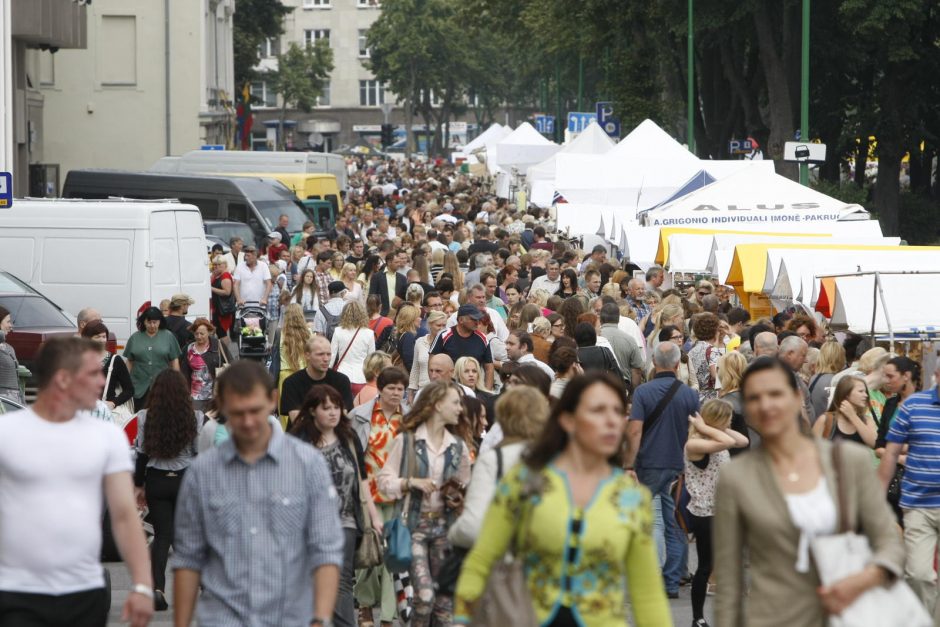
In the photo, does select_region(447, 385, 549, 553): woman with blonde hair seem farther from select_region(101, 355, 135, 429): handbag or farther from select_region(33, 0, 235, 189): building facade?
select_region(33, 0, 235, 189): building facade

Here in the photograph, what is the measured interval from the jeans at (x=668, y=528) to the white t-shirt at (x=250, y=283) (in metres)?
13.2

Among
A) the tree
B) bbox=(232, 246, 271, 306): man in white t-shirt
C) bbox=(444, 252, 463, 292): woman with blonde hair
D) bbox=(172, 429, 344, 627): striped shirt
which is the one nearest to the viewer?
bbox=(172, 429, 344, 627): striped shirt

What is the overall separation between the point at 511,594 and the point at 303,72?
105 meters

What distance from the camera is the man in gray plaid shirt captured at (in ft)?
17.1

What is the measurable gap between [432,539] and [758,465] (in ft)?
10.9

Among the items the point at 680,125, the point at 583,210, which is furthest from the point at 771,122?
the point at 680,125

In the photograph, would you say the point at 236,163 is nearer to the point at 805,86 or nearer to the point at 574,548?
the point at 805,86

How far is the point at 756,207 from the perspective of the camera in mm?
22344

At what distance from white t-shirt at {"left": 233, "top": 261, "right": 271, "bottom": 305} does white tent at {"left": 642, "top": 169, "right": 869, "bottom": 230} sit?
16.8 ft

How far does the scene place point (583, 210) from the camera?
29.2 metres

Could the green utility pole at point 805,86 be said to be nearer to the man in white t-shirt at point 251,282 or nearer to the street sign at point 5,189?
the man in white t-shirt at point 251,282

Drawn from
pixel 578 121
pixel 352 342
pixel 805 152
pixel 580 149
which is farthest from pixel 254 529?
pixel 578 121

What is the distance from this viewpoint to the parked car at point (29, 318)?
16.7 m

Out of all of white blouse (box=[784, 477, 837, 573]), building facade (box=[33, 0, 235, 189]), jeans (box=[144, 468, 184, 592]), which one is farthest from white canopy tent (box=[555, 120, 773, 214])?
building facade (box=[33, 0, 235, 189])
